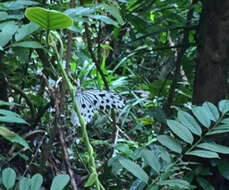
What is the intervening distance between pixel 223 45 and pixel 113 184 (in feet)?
1.56

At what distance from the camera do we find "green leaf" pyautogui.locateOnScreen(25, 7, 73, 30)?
0.53 metres

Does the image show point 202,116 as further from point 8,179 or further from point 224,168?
point 8,179

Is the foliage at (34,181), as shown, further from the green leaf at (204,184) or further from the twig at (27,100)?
the twig at (27,100)

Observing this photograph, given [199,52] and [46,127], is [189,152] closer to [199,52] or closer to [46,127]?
[199,52]

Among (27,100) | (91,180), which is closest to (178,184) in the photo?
(91,180)

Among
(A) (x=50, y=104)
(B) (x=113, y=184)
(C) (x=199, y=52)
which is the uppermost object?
(C) (x=199, y=52)

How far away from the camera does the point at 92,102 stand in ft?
2.44

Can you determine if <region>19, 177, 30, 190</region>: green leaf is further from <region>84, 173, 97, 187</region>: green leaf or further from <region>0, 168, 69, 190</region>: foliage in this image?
<region>84, 173, 97, 187</region>: green leaf

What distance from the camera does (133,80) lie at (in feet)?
7.16

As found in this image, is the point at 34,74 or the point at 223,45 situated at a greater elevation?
the point at 223,45

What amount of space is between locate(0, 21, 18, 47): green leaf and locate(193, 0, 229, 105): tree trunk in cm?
46

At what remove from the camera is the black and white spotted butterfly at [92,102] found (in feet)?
2.35

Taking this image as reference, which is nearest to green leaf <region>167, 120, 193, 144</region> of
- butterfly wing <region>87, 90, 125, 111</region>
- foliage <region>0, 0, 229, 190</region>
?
foliage <region>0, 0, 229, 190</region>

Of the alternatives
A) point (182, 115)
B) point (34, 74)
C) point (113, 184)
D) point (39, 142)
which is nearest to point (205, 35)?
point (182, 115)
